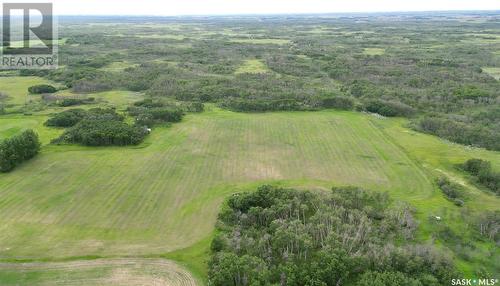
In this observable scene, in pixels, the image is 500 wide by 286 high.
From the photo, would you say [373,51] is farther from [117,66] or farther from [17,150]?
[17,150]

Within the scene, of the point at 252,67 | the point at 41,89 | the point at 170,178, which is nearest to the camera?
the point at 170,178

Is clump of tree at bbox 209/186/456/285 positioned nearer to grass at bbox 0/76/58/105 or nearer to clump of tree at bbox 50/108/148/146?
clump of tree at bbox 50/108/148/146

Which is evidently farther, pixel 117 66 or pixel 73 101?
pixel 117 66

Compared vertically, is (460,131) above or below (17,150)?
above

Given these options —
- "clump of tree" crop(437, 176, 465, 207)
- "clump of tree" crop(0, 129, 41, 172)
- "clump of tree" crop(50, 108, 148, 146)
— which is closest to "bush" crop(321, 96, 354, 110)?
"clump of tree" crop(437, 176, 465, 207)

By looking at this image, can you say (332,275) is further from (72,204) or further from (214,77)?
(214,77)

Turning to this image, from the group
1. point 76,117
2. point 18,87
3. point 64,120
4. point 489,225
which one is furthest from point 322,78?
point 489,225

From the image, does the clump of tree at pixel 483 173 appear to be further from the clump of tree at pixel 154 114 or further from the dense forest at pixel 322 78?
the clump of tree at pixel 154 114

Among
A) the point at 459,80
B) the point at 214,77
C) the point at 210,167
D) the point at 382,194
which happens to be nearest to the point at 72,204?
the point at 210,167
